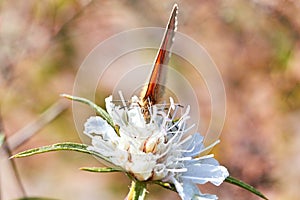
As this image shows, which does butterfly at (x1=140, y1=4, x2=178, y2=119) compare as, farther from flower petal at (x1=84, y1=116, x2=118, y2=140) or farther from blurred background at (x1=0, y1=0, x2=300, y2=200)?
blurred background at (x1=0, y1=0, x2=300, y2=200)

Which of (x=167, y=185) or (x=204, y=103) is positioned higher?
(x=204, y=103)

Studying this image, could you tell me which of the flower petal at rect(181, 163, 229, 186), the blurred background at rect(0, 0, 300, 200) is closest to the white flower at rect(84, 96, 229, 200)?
the flower petal at rect(181, 163, 229, 186)

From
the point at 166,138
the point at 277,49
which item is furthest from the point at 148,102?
the point at 277,49

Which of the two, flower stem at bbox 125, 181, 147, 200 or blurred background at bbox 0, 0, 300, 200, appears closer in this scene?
flower stem at bbox 125, 181, 147, 200

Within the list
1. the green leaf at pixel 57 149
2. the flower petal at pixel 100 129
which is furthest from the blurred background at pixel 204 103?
the green leaf at pixel 57 149

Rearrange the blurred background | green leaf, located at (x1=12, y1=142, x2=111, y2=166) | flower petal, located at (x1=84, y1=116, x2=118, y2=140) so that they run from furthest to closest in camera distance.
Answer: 1. the blurred background
2. flower petal, located at (x1=84, y1=116, x2=118, y2=140)
3. green leaf, located at (x1=12, y1=142, x2=111, y2=166)

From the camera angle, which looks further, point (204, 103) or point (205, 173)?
point (204, 103)

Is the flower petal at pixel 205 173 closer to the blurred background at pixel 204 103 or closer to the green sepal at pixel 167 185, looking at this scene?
the green sepal at pixel 167 185

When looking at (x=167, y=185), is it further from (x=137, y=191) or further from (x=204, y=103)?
(x=204, y=103)

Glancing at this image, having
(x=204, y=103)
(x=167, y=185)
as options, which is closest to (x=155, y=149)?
(x=167, y=185)
